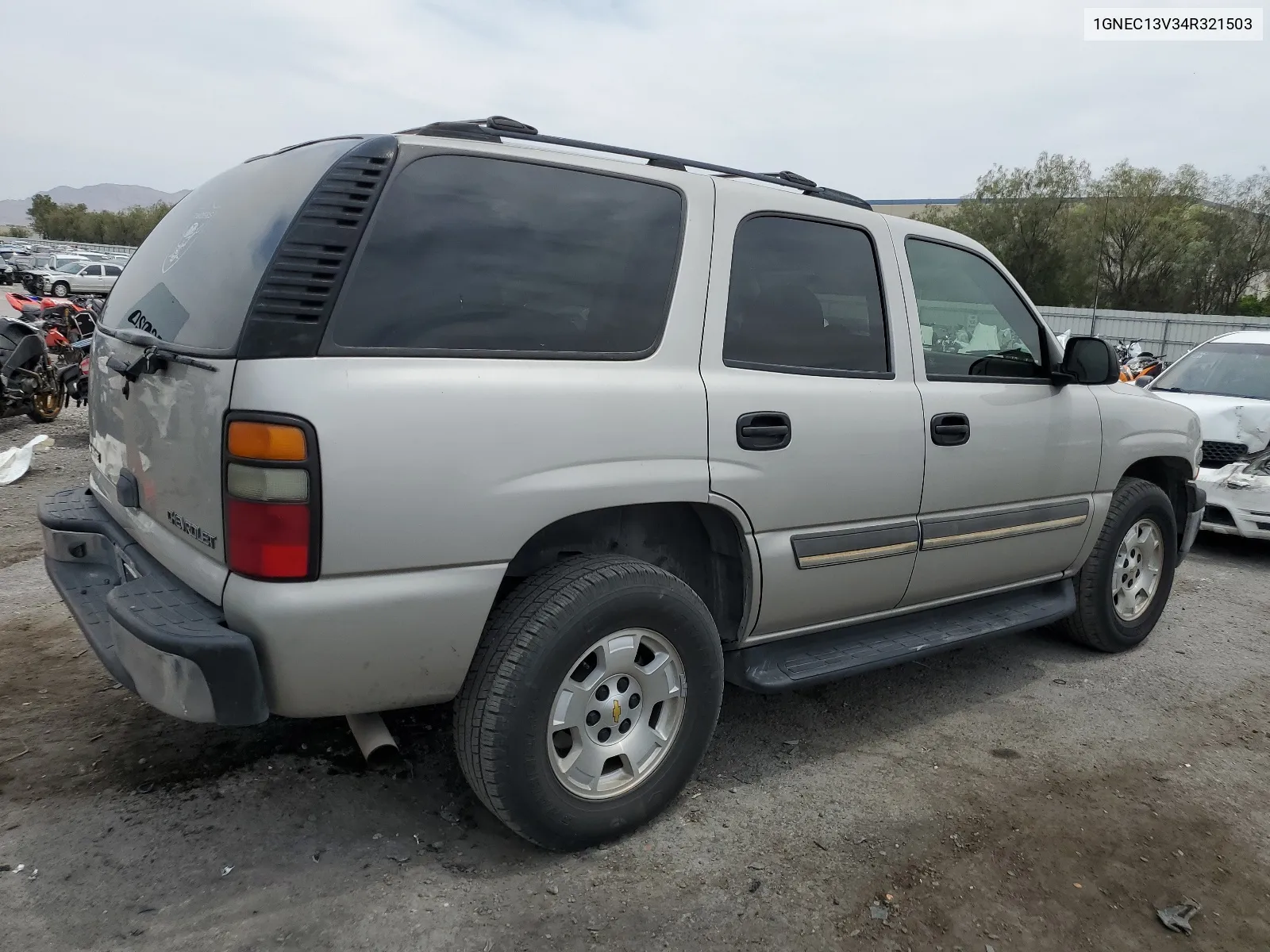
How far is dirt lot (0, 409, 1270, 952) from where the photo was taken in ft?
7.95

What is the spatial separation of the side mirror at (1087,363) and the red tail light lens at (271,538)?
313 cm

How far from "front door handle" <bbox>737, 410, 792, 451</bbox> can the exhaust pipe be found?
1.35 meters

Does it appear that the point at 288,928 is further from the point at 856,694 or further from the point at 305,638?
the point at 856,694

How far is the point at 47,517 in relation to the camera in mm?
3115

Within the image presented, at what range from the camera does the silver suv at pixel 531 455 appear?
87.6 inches

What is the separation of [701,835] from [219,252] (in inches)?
87.1

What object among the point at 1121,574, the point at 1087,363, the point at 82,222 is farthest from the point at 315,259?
the point at 82,222

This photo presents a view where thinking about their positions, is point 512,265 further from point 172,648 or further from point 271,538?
point 172,648

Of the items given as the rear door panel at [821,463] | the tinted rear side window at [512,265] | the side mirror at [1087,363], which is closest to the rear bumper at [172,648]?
the tinted rear side window at [512,265]

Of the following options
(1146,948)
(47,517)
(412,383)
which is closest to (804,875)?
(1146,948)

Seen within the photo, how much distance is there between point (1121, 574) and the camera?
4.59 metres

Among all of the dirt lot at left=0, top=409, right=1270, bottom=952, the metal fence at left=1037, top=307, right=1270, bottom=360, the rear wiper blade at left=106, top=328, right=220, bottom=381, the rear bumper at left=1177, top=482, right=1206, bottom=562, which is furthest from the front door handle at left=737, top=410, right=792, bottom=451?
the metal fence at left=1037, top=307, right=1270, bottom=360

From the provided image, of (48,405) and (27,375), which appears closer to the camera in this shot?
(27,375)

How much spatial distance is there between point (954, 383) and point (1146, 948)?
6.37ft
